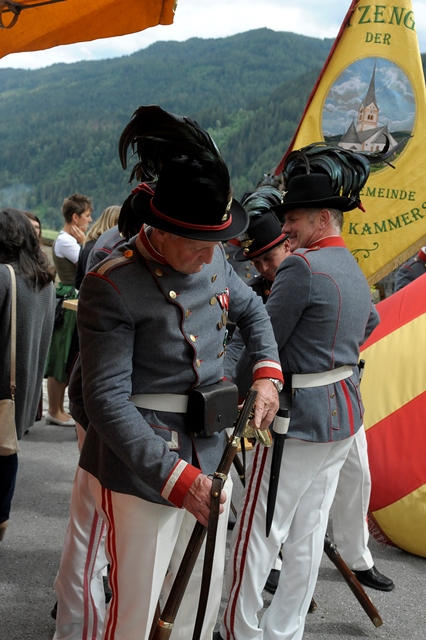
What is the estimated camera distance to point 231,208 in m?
2.28

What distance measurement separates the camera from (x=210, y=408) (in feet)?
7.08

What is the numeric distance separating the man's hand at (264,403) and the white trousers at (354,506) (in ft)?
4.12

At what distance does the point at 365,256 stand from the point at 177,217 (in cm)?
379

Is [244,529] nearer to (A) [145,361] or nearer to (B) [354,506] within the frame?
(B) [354,506]

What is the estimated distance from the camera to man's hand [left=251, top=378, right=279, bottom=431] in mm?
2281

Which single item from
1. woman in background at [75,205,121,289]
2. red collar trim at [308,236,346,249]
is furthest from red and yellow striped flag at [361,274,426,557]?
woman in background at [75,205,121,289]

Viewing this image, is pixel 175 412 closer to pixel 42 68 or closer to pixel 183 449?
pixel 183 449

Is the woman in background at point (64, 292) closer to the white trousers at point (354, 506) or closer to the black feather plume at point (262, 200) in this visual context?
the black feather plume at point (262, 200)

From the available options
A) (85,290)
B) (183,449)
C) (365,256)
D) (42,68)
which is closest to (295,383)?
(183,449)

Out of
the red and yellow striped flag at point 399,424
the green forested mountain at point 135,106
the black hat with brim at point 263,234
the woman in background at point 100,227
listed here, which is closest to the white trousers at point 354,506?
the red and yellow striped flag at point 399,424

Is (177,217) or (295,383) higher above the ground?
(177,217)

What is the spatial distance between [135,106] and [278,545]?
12612 millimetres

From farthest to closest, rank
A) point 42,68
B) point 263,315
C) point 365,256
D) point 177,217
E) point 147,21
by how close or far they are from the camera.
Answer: point 42,68, point 365,256, point 147,21, point 263,315, point 177,217

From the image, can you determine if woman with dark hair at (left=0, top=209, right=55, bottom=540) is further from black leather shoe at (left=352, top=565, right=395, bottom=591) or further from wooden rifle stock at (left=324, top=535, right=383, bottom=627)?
black leather shoe at (left=352, top=565, right=395, bottom=591)
